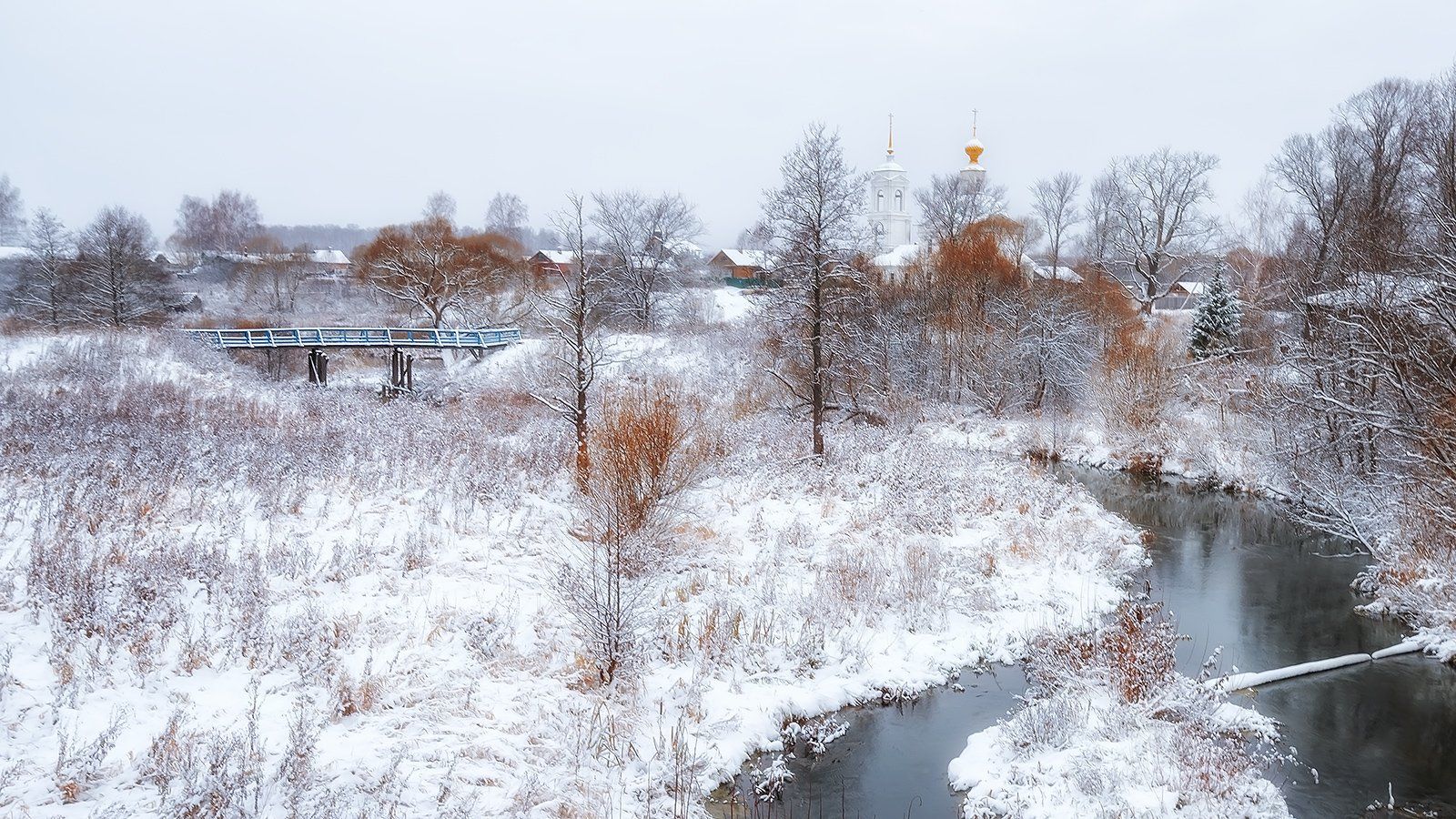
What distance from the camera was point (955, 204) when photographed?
53.0 metres

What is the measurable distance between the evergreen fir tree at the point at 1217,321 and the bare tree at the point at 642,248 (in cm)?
2564

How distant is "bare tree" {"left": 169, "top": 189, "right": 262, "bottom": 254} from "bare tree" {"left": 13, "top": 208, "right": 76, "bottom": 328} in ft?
116

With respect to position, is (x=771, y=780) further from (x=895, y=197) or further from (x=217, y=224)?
(x=217, y=224)

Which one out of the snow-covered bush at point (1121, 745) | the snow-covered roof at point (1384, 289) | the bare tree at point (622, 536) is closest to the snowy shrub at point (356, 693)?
the bare tree at point (622, 536)

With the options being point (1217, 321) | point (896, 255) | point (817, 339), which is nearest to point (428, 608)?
point (817, 339)

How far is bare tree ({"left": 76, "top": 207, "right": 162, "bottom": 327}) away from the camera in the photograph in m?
39.8

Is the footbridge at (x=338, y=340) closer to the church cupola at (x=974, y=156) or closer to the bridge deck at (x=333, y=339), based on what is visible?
the bridge deck at (x=333, y=339)

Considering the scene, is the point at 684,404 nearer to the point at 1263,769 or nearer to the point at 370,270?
the point at 1263,769

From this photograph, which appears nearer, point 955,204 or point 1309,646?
point 1309,646

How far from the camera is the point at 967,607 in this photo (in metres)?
12.2

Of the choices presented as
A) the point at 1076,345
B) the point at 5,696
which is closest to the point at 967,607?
the point at 5,696

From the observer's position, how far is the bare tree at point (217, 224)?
82125mm

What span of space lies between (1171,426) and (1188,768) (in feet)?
63.0

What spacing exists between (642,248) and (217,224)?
191 ft
